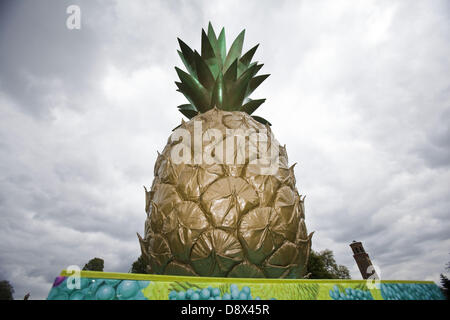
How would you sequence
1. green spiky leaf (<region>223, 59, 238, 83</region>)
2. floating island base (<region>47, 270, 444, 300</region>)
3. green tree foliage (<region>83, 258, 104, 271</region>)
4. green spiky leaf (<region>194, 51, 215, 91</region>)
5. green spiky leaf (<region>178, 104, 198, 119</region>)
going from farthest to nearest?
green tree foliage (<region>83, 258, 104, 271</region>), green spiky leaf (<region>178, 104, 198, 119</region>), green spiky leaf (<region>194, 51, 215, 91</region>), green spiky leaf (<region>223, 59, 238, 83</region>), floating island base (<region>47, 270, 444, 300</region>)

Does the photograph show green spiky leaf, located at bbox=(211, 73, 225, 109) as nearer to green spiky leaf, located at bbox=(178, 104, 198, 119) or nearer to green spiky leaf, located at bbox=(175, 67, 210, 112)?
green spiky leaf, located at bbox=(175, 67, 210, 112)

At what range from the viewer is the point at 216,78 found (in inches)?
170

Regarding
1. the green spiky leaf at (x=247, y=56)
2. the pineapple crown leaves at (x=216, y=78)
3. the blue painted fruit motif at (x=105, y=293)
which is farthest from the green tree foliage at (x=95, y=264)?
the blue painted fruit motif at (x=105, y=293)

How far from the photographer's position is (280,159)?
11.5 ft

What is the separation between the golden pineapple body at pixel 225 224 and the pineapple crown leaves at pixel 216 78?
4.92ft

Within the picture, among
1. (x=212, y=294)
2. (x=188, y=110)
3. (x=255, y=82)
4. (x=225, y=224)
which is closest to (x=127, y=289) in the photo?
(x=212, y=294)

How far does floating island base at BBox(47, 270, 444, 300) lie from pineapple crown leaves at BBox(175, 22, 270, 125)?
3.45m

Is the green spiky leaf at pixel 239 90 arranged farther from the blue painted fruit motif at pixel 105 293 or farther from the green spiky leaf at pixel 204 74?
the blue painted fruit motif at pixel 105 293

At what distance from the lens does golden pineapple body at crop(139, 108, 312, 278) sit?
2.57m

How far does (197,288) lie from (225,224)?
119cm

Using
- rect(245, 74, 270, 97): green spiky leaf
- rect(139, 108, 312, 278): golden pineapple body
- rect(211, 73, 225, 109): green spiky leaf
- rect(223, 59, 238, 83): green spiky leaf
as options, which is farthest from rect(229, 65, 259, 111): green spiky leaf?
rect(139, 108, 312, 278): golden pineapple body

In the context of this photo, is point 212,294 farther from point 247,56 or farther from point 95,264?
point 95,264
